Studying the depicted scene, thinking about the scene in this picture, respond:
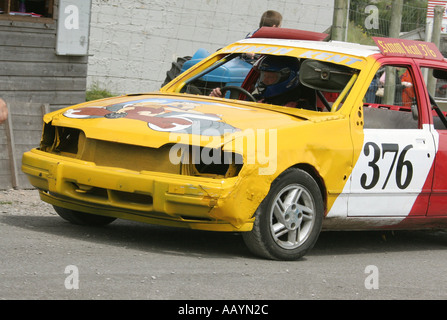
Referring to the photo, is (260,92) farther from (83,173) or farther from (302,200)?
(83,173)

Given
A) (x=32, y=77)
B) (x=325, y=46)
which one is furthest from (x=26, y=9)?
(x=325, y=46)

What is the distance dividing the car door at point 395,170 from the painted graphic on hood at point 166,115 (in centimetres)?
128

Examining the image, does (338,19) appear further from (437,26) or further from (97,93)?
(97,93)

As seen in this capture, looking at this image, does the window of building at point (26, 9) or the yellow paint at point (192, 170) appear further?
the window of building at point (26, 9)

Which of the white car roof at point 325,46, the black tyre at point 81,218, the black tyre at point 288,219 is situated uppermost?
the white car roof at point 325,46

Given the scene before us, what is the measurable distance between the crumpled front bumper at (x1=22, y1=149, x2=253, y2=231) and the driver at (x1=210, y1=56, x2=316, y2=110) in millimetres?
1883

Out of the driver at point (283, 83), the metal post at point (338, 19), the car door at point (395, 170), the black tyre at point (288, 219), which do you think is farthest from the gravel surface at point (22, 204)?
the metal post at point (338, 19)

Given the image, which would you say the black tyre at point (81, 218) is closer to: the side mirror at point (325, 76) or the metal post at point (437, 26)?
the side mirror at point (325, 76)

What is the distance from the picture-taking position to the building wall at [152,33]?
699 inches

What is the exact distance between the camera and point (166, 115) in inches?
271

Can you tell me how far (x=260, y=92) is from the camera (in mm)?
8320

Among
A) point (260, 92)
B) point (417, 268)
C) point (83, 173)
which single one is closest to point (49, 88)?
point (260, 92)

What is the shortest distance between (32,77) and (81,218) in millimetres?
4360

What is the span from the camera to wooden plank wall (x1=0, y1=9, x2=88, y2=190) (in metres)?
10.6
